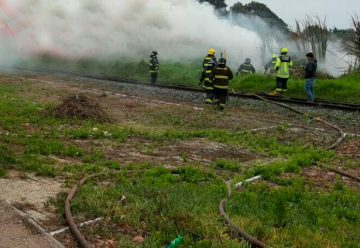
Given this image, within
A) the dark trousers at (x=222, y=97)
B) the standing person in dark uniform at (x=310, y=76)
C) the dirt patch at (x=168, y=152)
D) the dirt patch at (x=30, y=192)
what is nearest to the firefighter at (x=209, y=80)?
the dark trousers at (x=222, y=97)

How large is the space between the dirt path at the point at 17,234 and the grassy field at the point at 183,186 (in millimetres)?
516

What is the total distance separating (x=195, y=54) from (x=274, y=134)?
23.4 metres

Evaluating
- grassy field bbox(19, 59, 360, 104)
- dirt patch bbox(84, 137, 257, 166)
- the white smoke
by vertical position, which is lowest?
dirt patch bbox(84, 137, 257, 166)

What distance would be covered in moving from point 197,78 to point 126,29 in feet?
29.5

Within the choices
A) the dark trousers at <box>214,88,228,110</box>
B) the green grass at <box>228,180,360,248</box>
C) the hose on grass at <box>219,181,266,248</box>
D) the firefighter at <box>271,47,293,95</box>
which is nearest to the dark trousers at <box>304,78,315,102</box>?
the firefighter at <box>271,47,293,95</box>

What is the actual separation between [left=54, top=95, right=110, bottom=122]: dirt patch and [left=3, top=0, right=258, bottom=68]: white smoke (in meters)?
19.5

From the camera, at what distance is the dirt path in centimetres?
452

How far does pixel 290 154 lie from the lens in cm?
938

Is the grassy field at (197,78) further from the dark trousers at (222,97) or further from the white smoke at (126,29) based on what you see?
the dark trousers at (222,97)

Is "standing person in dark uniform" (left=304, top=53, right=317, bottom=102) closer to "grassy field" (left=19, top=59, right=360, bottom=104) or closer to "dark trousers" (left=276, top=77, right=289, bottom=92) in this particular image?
"grassy field" (left=19, top=59, right=360, bottom=104)

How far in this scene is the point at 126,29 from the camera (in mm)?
34094

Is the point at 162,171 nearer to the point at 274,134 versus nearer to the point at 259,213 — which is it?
the point at 259,213

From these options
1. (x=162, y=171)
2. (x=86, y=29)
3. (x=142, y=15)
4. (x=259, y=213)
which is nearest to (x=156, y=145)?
(x=162, y=171)

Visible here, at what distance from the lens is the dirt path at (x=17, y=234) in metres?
4.52
